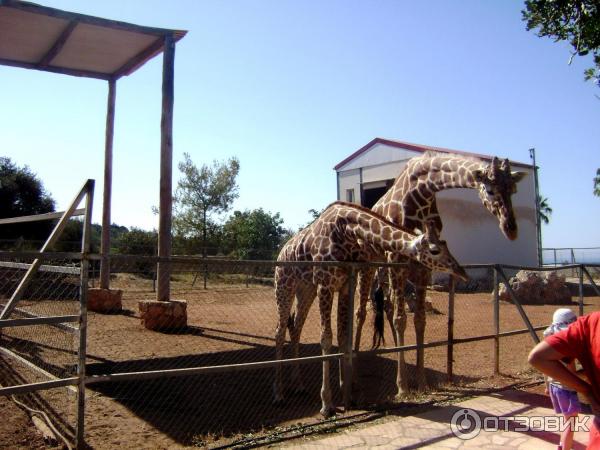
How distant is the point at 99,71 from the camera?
38.8 feet

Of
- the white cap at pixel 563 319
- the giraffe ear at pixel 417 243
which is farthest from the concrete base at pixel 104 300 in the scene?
the white cap at pixel 563 319

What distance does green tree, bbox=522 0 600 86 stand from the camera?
730 cm

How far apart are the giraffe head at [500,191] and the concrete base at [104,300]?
9129 millimetres

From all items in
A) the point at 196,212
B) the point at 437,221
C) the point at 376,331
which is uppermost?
the point at 196,212

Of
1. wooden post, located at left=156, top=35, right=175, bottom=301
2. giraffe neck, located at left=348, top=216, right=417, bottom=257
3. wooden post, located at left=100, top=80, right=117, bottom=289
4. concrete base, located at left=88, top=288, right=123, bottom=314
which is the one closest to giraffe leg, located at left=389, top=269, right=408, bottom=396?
giraffe neck, located at left=348, top=216, right=417, bottom=257

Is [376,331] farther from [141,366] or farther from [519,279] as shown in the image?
[519,279]

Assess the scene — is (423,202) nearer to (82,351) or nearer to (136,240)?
(82,351)

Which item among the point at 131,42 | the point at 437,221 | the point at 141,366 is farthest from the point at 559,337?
the point at 131,42

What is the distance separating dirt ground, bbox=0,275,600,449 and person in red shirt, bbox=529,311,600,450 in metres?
2.96

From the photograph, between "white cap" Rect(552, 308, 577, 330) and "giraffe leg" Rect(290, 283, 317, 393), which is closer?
"white cap" Rect(552, 308, 577, 330)

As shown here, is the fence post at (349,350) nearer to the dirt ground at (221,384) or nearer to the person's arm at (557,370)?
the dirt ground at (221,384)

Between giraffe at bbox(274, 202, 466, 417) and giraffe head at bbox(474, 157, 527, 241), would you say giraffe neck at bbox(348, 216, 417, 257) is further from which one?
giraffe head at bbox(474, 157, 527, 241)

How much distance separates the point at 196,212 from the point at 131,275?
8949mm

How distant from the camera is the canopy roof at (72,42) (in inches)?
340
